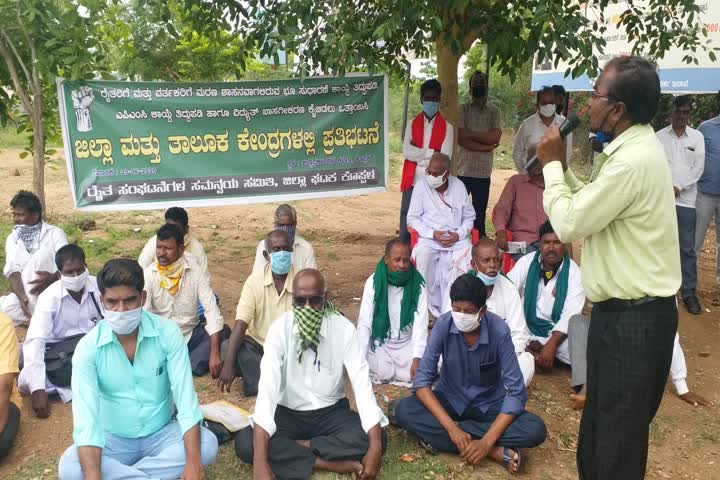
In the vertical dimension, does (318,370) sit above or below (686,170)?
below

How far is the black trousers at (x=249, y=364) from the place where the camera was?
460 cm

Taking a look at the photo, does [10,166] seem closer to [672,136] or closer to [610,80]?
[672,136]

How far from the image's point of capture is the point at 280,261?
15.2 ft

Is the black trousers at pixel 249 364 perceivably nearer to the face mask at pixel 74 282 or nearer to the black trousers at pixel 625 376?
the face mask at pixel 74 282

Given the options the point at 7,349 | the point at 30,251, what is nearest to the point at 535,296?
the point at 7,349

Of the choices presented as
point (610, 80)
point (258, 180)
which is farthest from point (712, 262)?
point (610, 80)

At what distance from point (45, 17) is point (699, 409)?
5.61 m

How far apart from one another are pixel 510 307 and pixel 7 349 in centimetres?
323

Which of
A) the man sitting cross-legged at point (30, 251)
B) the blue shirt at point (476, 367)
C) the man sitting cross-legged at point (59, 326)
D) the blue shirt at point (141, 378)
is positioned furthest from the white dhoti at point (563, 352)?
the man sitting cross-legged at point (30, 251)

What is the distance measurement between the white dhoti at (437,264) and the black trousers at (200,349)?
→ 6.14 ft

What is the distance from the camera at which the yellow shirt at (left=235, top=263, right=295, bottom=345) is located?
4668mm

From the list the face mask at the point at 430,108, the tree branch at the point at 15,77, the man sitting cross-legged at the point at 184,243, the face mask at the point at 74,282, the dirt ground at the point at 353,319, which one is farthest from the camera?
the face mask at the point at 430,108

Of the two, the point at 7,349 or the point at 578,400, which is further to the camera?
the point at 578,400

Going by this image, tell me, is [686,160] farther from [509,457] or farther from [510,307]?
[509,457]
